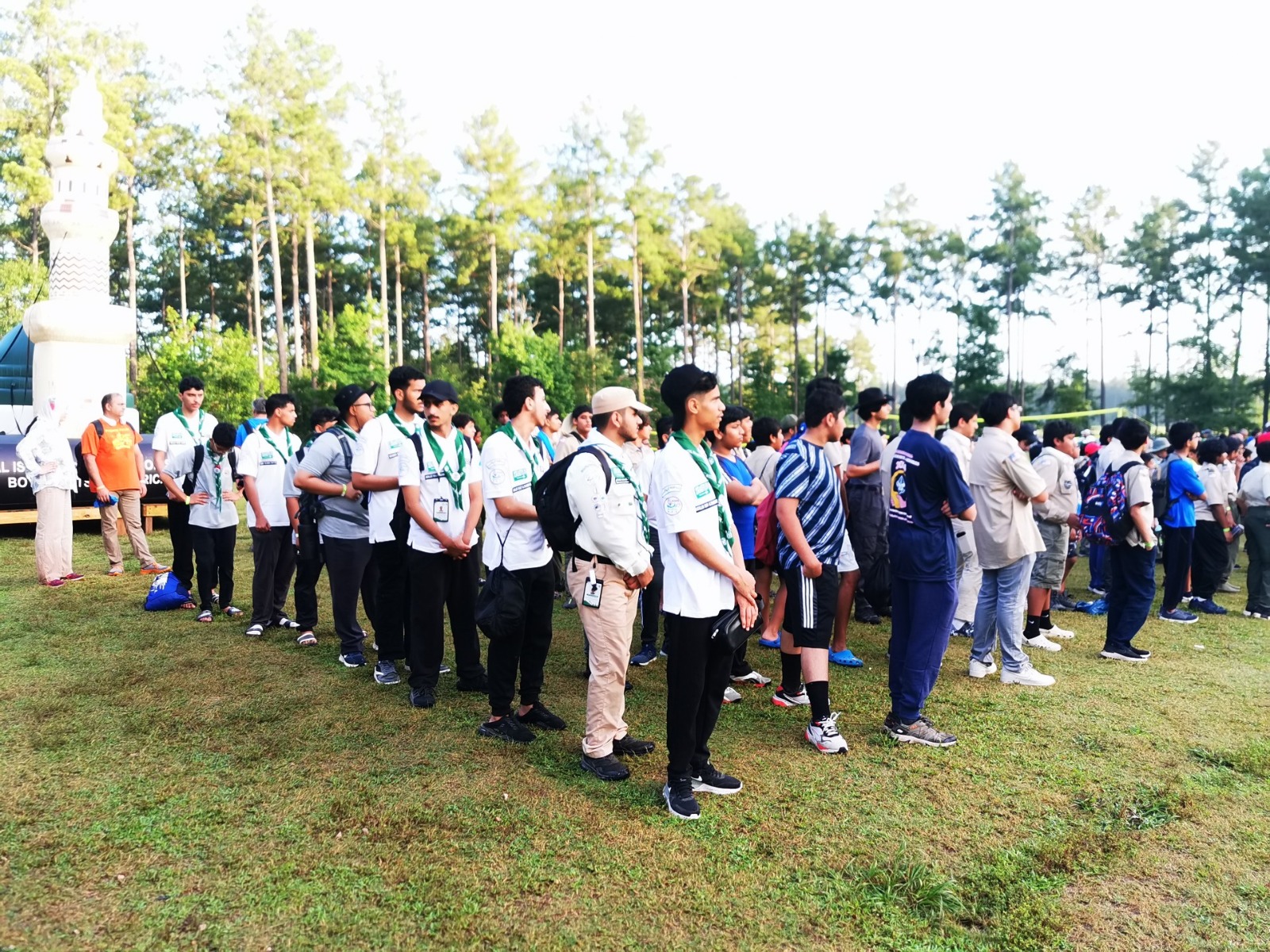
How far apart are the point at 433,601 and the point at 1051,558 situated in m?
Result: 5.36

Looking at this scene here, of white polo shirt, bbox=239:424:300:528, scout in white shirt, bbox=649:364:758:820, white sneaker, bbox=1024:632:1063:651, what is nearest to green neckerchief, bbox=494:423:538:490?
scout in white shirt, bbox=649:364:758:820

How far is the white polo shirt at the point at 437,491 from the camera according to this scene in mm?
4648

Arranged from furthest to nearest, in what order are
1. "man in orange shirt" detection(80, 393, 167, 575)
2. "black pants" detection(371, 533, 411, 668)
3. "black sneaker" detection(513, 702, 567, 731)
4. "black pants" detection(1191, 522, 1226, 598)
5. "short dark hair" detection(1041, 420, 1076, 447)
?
"man in orange shirt" detection(80, 393, 167, 575) < "black pants" detection(1191, 522, 1226, 598) < "short dark hair" detection(1041, 420, 1076, 447) < "black pants" detection(371, 533, 411, 668) < "black sneaker" detection(513, 702, 567, 731)

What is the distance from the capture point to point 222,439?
22.4 ft

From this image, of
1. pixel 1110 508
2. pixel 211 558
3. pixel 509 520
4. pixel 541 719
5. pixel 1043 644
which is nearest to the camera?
pixel 509 520

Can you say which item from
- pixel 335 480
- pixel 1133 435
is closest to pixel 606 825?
pixel 335 480

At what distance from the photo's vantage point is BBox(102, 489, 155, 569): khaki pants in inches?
354

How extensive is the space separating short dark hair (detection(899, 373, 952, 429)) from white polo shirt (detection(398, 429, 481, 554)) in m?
2.65

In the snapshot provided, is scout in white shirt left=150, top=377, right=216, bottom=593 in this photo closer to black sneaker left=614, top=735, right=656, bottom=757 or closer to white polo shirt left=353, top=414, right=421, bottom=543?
white polo shirt left=353, top=414, right=421, bottom=543

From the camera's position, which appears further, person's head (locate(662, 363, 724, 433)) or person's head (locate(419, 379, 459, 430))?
person's head (locate(419, 379, 459, 430))

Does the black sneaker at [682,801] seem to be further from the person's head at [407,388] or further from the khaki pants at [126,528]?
the khaki pants at [126,528]

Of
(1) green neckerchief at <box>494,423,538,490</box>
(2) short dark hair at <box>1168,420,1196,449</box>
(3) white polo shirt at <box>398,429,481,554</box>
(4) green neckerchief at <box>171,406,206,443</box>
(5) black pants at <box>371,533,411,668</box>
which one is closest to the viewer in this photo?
(1) green neckerchief at <box>494,423,538,490</box>

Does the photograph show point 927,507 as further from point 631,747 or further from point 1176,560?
point 1176,560

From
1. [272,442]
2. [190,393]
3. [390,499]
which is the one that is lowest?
[390,499]
